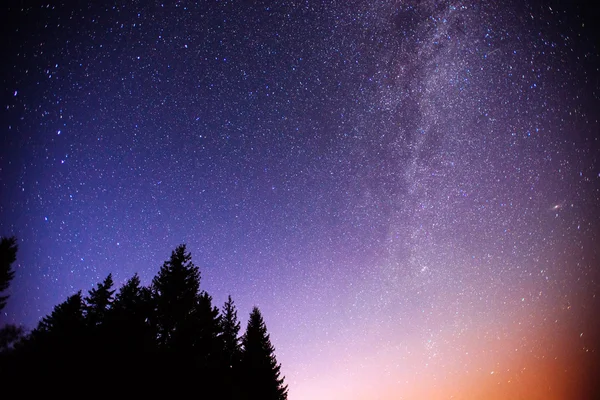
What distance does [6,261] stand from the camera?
14133 millimetres

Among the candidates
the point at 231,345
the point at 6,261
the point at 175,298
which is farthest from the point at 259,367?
the point at 6,261

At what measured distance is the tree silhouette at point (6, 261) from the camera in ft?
45.6

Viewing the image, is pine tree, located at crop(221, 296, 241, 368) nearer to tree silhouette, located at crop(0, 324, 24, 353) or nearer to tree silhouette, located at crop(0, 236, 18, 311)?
tree silhouette, located at crop(0, 236, 18, 311)

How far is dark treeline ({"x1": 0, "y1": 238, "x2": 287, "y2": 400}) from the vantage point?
894 cm

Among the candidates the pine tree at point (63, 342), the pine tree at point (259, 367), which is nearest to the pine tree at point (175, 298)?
the pine tree at point (63, 342)

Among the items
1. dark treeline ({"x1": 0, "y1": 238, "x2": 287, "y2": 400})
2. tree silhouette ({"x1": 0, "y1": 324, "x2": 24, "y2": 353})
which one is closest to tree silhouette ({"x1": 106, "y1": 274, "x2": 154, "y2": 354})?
dark treeline ({"x1": 0, "y1": 238, "x2": 287, "y2": 400})

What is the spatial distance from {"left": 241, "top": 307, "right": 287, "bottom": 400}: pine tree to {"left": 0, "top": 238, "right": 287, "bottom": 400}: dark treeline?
0.05 metres

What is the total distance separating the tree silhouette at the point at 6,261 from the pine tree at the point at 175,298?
9020 mm

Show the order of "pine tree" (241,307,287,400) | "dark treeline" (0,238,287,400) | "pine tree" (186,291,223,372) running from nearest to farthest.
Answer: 1. "dark treeline" (0,238,287,400)
2. "pine tree" (186,291,223,372)
3. "pine tree" (241,307,287,400)

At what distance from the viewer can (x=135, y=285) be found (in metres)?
16.4

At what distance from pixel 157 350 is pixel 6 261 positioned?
11.8 meters

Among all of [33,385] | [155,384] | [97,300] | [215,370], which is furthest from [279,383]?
[97,300]

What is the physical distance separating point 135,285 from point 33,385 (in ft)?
26.0

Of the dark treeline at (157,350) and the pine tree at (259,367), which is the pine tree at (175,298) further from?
the pine tree at (259,367)
